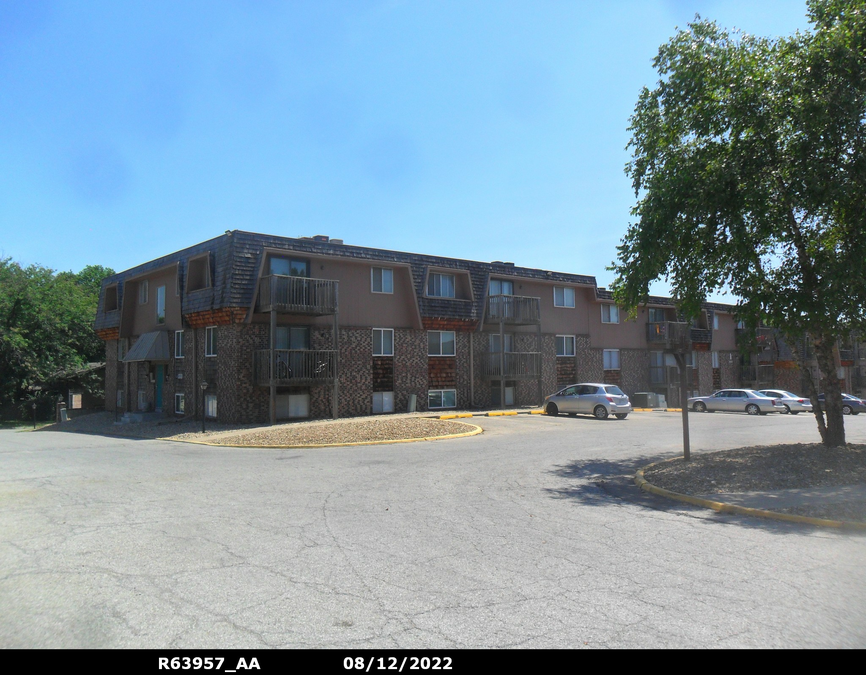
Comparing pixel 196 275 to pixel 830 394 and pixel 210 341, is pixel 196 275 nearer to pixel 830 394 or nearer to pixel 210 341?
pixel 210 341

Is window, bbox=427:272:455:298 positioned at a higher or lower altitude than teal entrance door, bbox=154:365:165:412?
higher

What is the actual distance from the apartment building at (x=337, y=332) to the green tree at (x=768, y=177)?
962 cm

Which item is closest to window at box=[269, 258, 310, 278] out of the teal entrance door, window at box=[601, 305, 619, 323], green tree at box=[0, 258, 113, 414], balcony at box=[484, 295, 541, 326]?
the teal entrance door

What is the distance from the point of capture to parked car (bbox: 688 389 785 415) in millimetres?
35500

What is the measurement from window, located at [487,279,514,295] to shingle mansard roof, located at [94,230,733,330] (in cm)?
72

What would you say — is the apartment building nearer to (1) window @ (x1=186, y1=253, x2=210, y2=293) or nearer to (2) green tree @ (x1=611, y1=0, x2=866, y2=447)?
(1) window @ (x1=186, y1=253, x2=210, y2=293)

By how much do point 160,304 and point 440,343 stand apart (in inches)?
529

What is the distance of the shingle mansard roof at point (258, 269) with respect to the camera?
80.7ft

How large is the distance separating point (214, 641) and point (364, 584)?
157 cm

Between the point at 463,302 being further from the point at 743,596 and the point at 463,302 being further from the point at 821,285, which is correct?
the point at 743,596

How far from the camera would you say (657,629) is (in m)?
4.64

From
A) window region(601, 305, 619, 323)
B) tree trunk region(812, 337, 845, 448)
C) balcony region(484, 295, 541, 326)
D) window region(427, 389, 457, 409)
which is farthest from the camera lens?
window region(601, 305, 619, 323)

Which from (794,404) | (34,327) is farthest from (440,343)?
(34,327)

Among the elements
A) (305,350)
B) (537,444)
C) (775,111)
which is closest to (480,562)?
(775,111)
